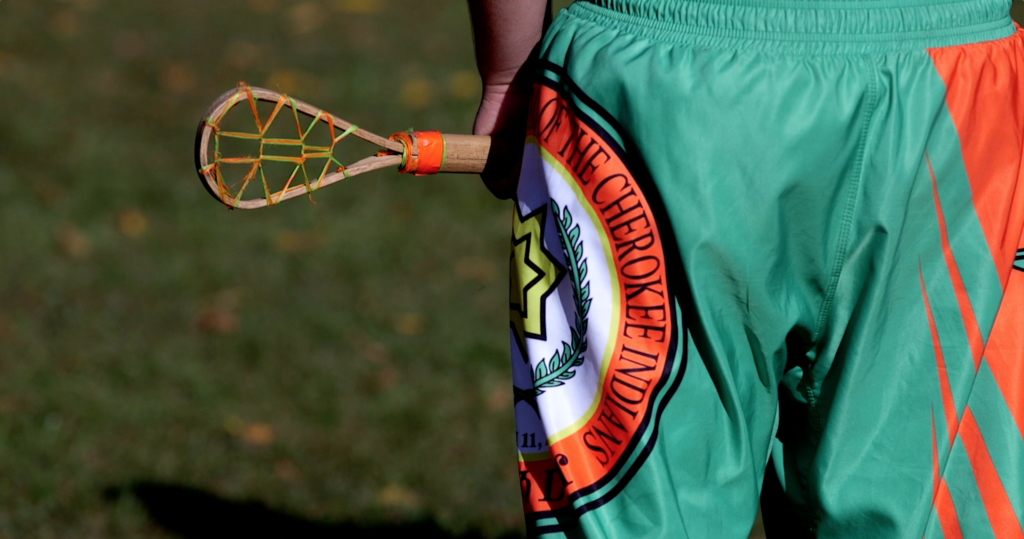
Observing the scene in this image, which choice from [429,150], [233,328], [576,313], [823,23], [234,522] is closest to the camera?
[823,23]

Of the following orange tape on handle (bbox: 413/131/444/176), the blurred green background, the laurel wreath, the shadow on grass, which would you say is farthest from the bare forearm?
the shadow on grass

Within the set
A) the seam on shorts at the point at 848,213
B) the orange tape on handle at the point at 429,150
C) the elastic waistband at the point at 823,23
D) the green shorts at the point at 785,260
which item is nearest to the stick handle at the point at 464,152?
the orange tape on handle at the point at 429,150

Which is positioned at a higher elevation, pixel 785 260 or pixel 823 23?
pixel 823 23

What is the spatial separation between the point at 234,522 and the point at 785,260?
6.58ft

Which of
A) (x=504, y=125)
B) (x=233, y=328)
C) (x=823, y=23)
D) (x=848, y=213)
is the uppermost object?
(x=823, y=23)

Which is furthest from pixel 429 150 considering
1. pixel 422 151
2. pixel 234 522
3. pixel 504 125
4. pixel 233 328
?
pixel 233 328

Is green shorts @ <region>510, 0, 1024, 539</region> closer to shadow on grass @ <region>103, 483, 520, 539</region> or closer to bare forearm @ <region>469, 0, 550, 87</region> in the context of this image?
bare forearm @ <region>469, 0, 550, 87</region>

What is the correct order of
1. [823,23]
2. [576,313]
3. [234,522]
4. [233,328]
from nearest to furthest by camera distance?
[823,23]
[576,313]
[234,522]
[233,328]

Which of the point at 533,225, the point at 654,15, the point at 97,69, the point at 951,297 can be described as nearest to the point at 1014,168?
the point at 951,297

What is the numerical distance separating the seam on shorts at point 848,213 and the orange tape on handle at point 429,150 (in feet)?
2.03

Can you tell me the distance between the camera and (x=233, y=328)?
3.70 m

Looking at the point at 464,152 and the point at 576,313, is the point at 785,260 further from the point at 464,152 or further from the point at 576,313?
the point at 464,152

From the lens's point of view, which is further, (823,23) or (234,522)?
(234,522)

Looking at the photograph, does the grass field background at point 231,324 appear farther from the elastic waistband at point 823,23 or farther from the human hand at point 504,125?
the elastic waistband at point 823,23
